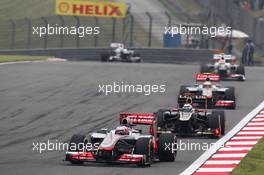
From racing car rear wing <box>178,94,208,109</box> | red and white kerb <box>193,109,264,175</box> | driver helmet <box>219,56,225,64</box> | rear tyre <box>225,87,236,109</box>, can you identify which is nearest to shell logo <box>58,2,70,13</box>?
driver helmet <box>219,56,225,64</box>

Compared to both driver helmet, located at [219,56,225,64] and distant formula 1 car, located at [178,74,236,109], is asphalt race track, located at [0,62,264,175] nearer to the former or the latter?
distant formula 1 car, located at [178,74,236,109]

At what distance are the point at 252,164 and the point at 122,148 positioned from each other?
233cm

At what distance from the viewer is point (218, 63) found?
125ft

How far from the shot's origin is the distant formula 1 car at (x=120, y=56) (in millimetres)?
50594

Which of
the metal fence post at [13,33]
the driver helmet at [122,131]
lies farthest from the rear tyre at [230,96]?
the metal fence post at [13,33]

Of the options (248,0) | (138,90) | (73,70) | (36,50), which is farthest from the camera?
(248,0)

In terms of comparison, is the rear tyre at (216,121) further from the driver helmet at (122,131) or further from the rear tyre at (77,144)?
the rear tyre at (77,144)

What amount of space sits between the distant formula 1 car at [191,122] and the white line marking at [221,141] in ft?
1.09

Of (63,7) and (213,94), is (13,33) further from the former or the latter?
(213,94)

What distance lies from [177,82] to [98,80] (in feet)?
9.93

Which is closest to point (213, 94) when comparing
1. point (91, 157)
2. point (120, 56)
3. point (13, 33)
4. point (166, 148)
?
point (166, 148)

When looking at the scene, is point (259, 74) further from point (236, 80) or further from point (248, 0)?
point (248, 0)

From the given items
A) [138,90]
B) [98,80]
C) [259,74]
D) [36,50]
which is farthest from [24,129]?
[36,50]

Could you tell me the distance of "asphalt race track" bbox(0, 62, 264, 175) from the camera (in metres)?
16.9
